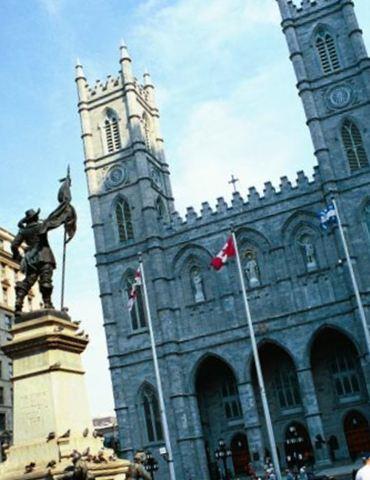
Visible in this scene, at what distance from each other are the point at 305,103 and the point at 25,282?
37.6 m

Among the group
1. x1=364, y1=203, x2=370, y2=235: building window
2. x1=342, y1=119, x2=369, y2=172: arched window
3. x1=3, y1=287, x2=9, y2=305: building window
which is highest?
x1=342, y1=119, x2=369, y2=172: arched window

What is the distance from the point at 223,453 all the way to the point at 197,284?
38.9 ft

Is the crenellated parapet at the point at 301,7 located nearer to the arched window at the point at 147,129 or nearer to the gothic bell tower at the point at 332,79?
the gothic bell tower at the point at 332,79

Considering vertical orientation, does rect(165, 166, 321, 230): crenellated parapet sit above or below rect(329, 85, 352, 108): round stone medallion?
below

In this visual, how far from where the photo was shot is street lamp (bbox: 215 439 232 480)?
41.2m

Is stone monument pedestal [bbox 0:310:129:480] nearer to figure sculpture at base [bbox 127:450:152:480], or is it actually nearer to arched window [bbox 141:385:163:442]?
figure sculpture at base [bbox 127:450:152:480]

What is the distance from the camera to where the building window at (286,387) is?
42.1 meters

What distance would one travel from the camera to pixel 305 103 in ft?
149

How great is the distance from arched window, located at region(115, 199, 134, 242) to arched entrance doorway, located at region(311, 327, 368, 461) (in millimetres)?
17029

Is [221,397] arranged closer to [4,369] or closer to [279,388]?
[279,388]

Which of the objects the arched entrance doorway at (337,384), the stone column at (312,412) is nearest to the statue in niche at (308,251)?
the arched entrance doorway at (337,384)

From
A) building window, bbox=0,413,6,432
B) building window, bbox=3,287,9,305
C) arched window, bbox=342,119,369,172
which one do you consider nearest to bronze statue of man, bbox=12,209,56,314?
arched window, bbox=342,119,369,172

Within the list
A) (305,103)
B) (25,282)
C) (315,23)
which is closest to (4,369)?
(305,103)

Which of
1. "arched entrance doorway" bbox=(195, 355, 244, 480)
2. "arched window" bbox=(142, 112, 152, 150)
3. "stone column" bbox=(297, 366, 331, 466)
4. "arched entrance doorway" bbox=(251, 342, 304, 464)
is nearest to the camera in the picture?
"stone column" bbox=(297, 366, 331, 466)
